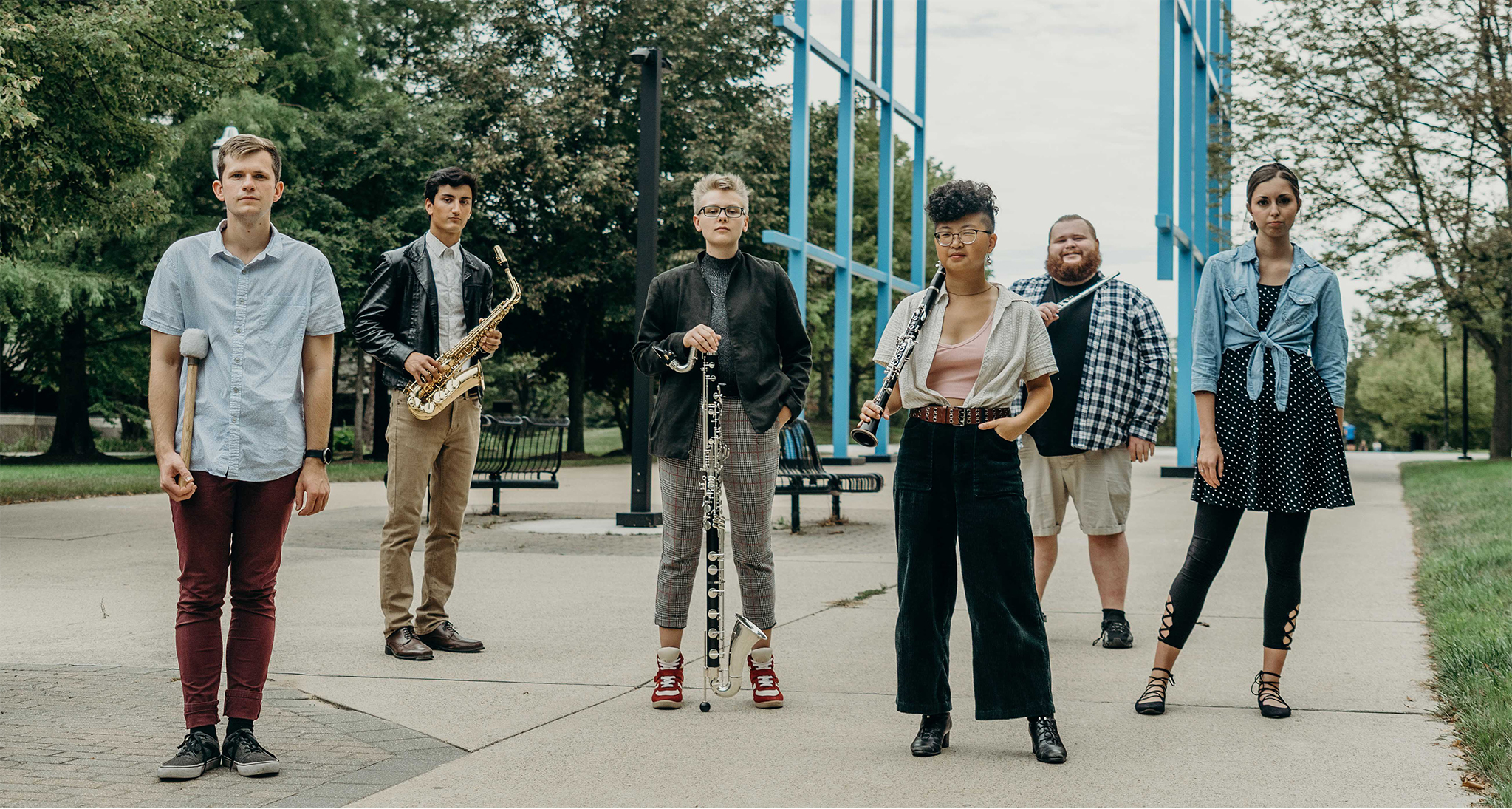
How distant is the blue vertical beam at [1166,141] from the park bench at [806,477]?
1023 cm

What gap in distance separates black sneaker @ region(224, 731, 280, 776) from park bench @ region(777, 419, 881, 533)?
7.60m

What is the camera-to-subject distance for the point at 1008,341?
13.6 ft

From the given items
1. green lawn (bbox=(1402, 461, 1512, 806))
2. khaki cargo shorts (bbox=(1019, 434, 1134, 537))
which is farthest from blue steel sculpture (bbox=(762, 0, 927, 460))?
khaki cargo shorts (bbox=(1019, 434, 1134, 537))

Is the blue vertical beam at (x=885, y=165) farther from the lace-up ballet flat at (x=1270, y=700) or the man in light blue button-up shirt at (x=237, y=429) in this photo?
the man in light blue button-up shirt at (x=237, y=429)

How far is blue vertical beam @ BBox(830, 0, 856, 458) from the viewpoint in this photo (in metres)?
22.3

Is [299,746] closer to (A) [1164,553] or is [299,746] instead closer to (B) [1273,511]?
(B) [1273,511]

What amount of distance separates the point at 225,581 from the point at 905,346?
218 centimetres

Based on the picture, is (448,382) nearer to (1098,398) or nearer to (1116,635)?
(1098,398)

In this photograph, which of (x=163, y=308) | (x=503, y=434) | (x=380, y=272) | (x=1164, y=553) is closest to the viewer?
(x=163, y=308)

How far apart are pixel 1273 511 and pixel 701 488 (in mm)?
2054

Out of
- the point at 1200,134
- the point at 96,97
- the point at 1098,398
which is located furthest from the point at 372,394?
the point at 1098,398

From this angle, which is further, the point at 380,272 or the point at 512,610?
the point at 512,610

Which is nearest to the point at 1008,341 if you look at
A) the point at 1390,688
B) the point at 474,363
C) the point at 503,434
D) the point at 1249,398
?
the point at 1249,398

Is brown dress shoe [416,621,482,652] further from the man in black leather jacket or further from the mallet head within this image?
the mallet head
